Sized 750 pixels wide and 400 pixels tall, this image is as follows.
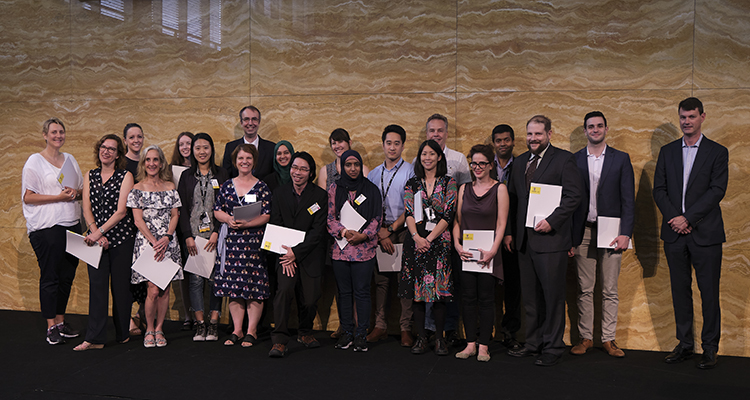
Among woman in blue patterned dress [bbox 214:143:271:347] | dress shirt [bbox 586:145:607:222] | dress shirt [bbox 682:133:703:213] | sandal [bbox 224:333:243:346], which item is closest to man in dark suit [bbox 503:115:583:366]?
dress shirt [bbox 586:145:607:222]

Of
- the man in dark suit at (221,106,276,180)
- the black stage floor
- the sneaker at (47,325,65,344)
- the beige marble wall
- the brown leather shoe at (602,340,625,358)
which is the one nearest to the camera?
the black stage floor

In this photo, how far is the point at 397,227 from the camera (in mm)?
4723

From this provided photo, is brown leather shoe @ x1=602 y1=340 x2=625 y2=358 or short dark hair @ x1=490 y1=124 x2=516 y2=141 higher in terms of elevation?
short dark hair @ x1=490 y1=124 x2=516 y2=141

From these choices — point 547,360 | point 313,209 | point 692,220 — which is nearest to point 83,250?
point 313,209

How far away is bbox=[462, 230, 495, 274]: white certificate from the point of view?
426 cm

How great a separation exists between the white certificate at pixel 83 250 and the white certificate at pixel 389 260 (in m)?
2.32

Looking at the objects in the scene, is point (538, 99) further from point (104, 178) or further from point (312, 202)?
point (104, 178)

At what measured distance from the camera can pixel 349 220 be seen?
450 cm

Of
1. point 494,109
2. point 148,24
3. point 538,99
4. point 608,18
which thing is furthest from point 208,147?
point 608,18

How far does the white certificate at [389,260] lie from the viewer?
477 centimetres

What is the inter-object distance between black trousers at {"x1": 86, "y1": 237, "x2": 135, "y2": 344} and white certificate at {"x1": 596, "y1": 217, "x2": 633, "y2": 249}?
3828 mm

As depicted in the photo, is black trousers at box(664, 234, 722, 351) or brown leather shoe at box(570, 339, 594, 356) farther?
brown leather shoe at box(570, 339, 594, 356)

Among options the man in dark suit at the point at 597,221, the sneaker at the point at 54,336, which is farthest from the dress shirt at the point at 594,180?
the sneaker at the point at 54,336

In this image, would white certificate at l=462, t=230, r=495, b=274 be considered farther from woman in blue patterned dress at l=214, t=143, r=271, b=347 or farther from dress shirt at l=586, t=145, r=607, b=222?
woman in blue patterned dress at l=214, t=143, r=271, b=347
